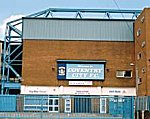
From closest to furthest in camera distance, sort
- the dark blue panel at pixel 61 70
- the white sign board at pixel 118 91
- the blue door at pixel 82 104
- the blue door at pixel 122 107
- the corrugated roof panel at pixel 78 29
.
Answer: the blue door at pixel 122 107 → the blue door at pixel 82 104 → the white sign board at pixel 118 91 → the dark blue panel at pixel 61 70 → the corrugated roof panel at pixel 78 29

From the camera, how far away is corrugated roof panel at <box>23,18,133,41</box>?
41781mm

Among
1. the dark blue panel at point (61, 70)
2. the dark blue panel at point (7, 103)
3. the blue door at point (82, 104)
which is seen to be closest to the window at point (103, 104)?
the blue door at point (82, 104)

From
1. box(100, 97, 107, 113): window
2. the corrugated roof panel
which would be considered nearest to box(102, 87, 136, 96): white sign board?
the corrugated roof panel

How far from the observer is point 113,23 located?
42344 millimetres

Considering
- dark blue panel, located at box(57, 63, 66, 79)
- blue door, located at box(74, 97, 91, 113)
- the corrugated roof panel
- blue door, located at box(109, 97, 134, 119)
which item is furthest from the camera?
the corrugated roof panel

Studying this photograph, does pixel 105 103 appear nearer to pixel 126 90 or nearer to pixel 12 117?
pixel 12 117

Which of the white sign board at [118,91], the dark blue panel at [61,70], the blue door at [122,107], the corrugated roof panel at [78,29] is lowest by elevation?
the blue door at [122,107]

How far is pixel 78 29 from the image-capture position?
4212 cm

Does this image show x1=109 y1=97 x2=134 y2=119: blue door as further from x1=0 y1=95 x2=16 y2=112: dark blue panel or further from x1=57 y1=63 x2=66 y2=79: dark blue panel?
x1=57 y1=63 x2=66 y2=79: dark blue panel

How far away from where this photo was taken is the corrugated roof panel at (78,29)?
4178cm

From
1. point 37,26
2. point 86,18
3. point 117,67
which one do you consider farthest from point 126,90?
point 37,26

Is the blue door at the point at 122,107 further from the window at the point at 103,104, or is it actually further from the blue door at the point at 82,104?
the blue door at the point at 82,104

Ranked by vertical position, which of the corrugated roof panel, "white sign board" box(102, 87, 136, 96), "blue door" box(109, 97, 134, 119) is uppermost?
the corrugated roof panel

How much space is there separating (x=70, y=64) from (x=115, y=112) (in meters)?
19.1
